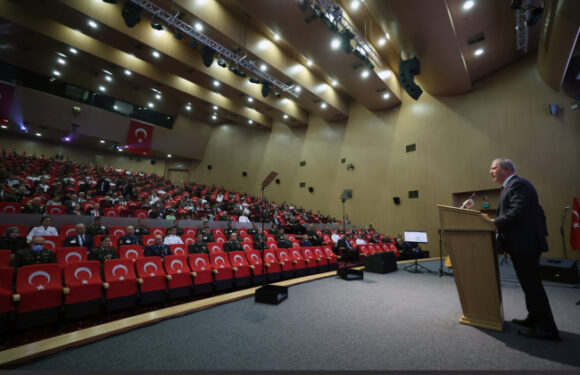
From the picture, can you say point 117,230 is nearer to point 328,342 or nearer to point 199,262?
point 199,262

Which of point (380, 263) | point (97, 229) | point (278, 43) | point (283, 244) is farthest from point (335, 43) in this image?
point (97, 229)

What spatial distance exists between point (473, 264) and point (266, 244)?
12.1 ft

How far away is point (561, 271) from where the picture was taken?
12.8 ft

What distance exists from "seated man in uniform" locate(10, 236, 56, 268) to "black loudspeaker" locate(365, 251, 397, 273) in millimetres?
4563

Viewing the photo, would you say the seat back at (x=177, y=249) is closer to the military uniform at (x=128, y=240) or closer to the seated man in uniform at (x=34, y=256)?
the military uniform at (x=128, y=240)

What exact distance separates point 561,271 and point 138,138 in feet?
52.2

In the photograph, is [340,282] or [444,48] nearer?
[340,282]

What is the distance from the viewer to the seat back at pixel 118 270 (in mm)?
2877

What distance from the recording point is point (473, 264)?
1952 mm

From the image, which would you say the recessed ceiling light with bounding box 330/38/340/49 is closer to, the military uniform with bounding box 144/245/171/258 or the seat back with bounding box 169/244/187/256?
the seat back with bounding box 169/244/187/256

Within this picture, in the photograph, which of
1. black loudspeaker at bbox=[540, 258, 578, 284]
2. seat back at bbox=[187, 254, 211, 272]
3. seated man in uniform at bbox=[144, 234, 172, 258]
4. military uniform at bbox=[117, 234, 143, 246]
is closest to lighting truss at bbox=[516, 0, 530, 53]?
black loudspeaker at bbox=[540, 258, 578, 284]

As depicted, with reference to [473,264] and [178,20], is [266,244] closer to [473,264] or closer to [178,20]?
[473,264]

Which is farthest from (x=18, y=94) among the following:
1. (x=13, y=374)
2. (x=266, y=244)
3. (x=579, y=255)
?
(x=579, y=255)

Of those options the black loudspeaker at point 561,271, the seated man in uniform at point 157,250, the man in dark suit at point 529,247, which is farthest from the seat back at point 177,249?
the black loudspeaker at point 561,271
